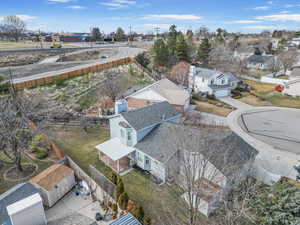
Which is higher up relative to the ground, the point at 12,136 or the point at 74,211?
the point at 12,136

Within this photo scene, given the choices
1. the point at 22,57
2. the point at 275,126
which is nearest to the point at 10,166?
the point at 275,126

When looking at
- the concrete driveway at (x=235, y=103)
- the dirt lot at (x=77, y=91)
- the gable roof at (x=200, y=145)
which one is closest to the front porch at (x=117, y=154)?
the gable roof at (x=200, y=145)

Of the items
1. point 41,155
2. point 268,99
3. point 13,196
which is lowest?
point 41,155

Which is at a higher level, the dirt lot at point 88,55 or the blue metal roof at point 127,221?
the dirt lot at point 88,55

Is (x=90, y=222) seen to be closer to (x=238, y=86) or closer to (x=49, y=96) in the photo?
(x=49, y=96)

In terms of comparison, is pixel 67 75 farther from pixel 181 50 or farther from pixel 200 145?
pixel 200 145

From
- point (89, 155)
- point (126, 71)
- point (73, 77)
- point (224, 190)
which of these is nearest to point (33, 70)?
point (73, 77)

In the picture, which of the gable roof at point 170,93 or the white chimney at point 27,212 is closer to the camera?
the white chimney at point 27,212

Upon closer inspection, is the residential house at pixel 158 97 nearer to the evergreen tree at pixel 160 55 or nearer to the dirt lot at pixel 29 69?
the evergreen tree at pixel 160 55
